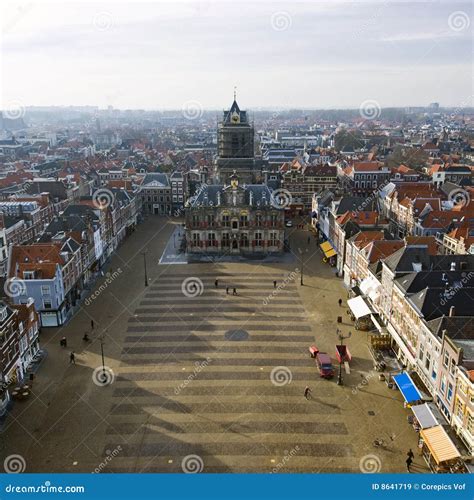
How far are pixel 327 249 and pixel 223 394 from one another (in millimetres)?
47806

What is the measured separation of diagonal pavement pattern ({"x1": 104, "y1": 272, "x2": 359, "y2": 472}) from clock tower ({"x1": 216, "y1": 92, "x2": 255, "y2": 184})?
5422 centimetres

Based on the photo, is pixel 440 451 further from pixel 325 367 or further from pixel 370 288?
pixel 370 288

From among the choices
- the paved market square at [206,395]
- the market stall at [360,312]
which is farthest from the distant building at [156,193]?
the market stall at [360,312]

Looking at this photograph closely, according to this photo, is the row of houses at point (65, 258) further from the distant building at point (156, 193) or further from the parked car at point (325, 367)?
the parked car at point (325, 367)

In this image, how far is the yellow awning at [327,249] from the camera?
86.1 metres

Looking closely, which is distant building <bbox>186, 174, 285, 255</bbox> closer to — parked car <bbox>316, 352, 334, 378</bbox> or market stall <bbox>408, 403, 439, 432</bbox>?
parked car <bbox>316, 352, 334, 378</bbox>

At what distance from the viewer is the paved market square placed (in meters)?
39.3

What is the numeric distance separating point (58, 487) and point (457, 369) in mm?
31607

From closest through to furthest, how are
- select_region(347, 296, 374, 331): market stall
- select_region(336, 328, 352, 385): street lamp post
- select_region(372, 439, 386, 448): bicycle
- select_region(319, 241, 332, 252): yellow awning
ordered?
select_region(372, 439, 386, 448): bicycle
select_region(336, 328, 352, 385): street lamp post
select_region(347, 296, 374, 331): market stall
select_region(319, 241, 332, 252): yellow awning

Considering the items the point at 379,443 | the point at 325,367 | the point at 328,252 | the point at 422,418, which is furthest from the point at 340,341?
the point at 328,252

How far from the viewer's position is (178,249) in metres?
96.9

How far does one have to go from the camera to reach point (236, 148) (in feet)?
398

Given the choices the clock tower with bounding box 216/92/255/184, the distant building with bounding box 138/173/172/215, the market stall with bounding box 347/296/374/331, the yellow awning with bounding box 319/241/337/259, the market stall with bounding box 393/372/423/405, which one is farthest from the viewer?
the distant building with bounding box 138/173/172/215

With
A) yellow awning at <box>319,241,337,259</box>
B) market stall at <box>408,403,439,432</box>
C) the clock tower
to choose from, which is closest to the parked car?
market stall at <box>408,403,439,432</box>
